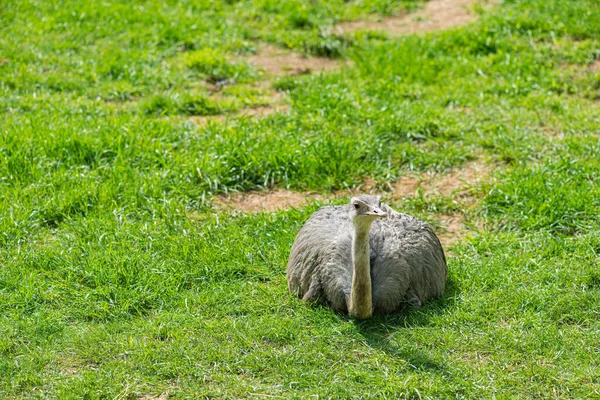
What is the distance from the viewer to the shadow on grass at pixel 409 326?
581 cm

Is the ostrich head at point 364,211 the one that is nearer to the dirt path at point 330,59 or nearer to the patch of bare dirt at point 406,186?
the patch of bare dirt at point 406,186

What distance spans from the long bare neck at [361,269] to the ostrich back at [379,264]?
0.17 m

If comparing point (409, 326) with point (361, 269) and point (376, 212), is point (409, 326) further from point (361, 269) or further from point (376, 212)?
point (376, 212)

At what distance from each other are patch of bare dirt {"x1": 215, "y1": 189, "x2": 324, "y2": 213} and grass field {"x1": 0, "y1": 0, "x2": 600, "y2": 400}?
10 cm

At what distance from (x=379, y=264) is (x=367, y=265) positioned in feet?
1.45

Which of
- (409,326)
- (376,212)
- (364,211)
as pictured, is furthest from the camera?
(409,326)

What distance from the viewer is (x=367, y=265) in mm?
6043

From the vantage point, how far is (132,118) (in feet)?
30.5

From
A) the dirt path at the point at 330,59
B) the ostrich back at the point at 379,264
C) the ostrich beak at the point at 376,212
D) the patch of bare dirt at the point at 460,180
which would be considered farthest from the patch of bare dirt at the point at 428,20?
the ostrich beak at the point at 376,212

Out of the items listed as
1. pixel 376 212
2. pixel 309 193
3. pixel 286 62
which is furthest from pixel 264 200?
pixel 286 62

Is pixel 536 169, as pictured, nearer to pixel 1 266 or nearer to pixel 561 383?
pixel 561 383

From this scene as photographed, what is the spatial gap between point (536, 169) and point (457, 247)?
4.61 ft

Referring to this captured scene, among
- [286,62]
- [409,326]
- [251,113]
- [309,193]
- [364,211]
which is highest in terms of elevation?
[364,211]

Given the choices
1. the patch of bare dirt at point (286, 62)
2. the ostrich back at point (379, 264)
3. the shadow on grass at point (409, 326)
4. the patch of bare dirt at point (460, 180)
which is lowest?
the shadow on grass at point (409, 326)
